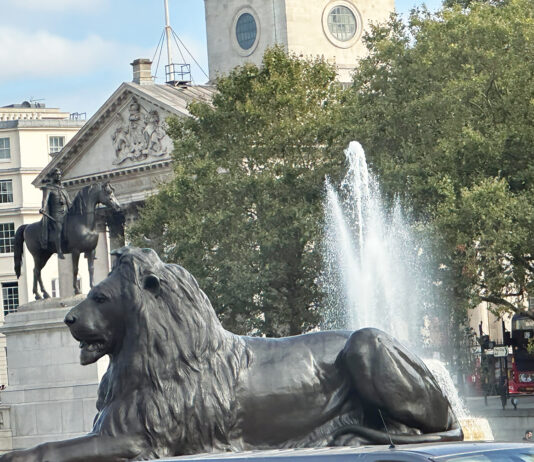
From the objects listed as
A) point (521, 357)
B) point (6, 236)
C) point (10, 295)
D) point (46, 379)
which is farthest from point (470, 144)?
point (6, 236)

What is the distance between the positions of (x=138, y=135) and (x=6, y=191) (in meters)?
24.5

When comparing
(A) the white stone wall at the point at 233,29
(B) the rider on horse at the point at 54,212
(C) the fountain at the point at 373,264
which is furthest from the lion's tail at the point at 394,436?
(A) the white stone wall at the point at 233,29

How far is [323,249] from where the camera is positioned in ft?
148

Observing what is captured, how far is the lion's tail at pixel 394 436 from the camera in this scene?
8.76m

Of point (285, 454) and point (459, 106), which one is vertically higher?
point (459, 106)

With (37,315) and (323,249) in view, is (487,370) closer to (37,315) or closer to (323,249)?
(323,249)

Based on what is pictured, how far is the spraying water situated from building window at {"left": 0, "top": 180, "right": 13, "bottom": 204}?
214 ft

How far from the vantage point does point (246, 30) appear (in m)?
89.5

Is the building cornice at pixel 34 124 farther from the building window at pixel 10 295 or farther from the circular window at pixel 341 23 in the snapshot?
the circular window at pixel 341 23

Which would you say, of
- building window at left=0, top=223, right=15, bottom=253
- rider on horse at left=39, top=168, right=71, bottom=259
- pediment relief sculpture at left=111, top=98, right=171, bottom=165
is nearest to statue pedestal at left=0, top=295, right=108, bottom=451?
rider on horse at left=39, top=168, right=71, bottom=259

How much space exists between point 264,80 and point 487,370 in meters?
14.3

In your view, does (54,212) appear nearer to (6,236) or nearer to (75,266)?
(75,266)

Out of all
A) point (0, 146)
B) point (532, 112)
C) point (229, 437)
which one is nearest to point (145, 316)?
point (229, 437)

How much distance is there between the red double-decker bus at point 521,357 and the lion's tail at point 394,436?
157 ft
